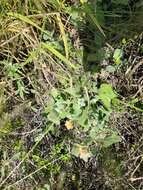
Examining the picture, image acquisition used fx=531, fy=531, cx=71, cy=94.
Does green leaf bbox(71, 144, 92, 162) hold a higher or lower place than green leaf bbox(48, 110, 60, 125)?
lower

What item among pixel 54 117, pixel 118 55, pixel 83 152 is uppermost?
pixel 118 55

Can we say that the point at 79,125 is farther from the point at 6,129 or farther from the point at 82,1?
the point at 82,1

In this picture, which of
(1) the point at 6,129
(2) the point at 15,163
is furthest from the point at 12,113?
(2) the point at 15,163

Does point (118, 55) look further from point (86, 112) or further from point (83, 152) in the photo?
point (83, 152)

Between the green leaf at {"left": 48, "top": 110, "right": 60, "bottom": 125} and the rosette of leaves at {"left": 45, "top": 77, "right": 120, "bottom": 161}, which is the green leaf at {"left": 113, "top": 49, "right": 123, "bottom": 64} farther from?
the green leaf at {"left": 48, "top": 110, "right": 60, "bottom": 125}

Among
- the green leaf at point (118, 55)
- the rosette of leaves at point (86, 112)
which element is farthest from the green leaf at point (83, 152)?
the green leaf at point (118, 55)

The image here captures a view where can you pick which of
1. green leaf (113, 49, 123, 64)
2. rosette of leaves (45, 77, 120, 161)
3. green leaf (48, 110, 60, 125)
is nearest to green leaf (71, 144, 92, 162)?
rosette of leaves (45, 77, 120, 161)

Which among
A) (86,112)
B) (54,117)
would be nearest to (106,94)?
(86,112)

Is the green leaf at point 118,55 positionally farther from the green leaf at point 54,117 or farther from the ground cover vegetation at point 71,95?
the green leaf at point 54,117
